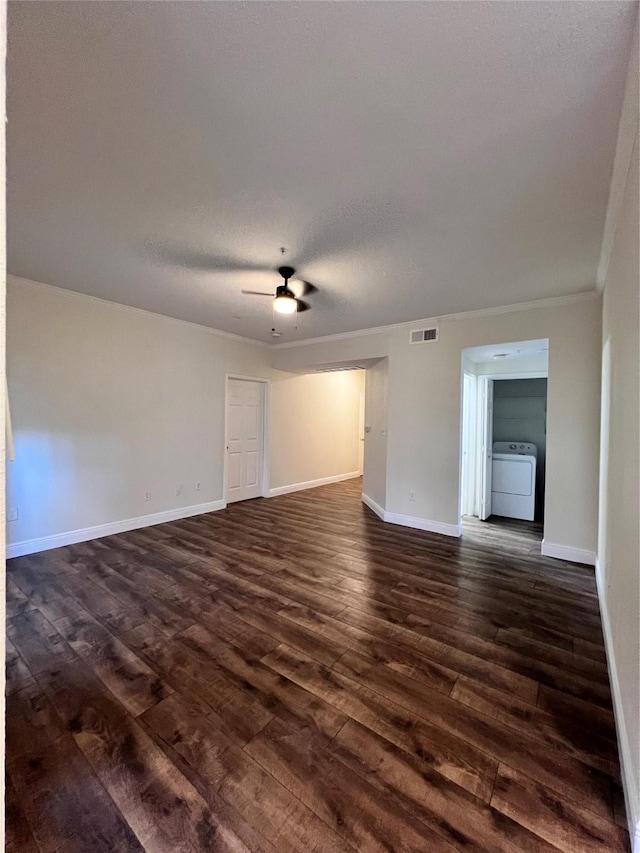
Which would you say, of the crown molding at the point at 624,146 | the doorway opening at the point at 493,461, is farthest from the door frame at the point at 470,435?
the crown molding at the point at 624,146

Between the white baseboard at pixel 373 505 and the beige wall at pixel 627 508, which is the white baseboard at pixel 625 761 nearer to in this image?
the beige wall at pixel 627 508

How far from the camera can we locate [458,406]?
13.3 ft

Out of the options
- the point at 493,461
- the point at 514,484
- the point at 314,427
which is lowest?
the point at 514,484

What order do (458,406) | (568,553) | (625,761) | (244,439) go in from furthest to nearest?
(244,439), (458,406), (568,553), (625,761)

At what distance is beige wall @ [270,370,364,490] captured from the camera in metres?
6.19

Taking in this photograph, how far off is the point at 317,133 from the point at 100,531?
4.17m

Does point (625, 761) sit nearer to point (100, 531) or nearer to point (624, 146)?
point (624, 146)

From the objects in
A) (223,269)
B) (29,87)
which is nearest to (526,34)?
(29,87)

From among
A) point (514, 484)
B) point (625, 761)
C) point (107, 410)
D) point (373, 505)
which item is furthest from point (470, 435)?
point (107, 410)

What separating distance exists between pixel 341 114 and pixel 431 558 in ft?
11.2

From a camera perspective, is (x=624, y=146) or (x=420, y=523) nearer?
(x=624, y=146)

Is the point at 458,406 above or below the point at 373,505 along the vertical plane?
above

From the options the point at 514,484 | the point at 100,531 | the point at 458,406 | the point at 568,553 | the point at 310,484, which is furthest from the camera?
the point at 310,484

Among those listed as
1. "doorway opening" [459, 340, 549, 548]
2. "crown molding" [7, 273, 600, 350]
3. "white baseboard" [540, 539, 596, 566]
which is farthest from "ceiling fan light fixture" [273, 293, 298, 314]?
"white baseboard" [540, 539, 596, 566]
